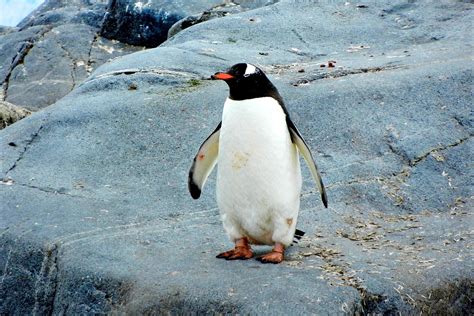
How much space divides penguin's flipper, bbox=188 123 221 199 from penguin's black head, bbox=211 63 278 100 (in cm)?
43

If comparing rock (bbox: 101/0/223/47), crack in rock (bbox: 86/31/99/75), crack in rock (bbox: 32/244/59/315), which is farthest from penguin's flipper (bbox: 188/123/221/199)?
crack in rock (bbox: 86/31/99/75)

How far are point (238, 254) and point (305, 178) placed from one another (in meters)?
1.70

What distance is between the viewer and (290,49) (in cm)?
732

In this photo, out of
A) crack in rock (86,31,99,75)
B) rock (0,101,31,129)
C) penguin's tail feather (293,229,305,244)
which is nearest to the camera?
penguin's tail feather (293,229,305,244)

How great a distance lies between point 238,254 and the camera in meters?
3.48

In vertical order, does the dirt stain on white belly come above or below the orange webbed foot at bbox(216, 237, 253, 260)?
above

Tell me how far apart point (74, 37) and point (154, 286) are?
8.99 meters

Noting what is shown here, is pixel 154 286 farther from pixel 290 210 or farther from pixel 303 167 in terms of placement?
pixel 303 167

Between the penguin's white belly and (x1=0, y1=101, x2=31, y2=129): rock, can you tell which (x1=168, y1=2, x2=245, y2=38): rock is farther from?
the penguin's white belly

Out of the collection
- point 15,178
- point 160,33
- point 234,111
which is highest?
point 234,111

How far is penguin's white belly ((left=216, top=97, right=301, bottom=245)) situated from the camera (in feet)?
11.2

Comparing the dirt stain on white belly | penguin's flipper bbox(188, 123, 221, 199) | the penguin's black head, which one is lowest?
penguin's flipper bbox(188, 123, 221, 199)

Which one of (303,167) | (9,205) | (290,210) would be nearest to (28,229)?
(9,205)

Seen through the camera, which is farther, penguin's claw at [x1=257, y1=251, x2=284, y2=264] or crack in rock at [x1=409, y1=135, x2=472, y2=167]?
crack in rock at [x1=409, y1=135, x2=472, y2=167]
